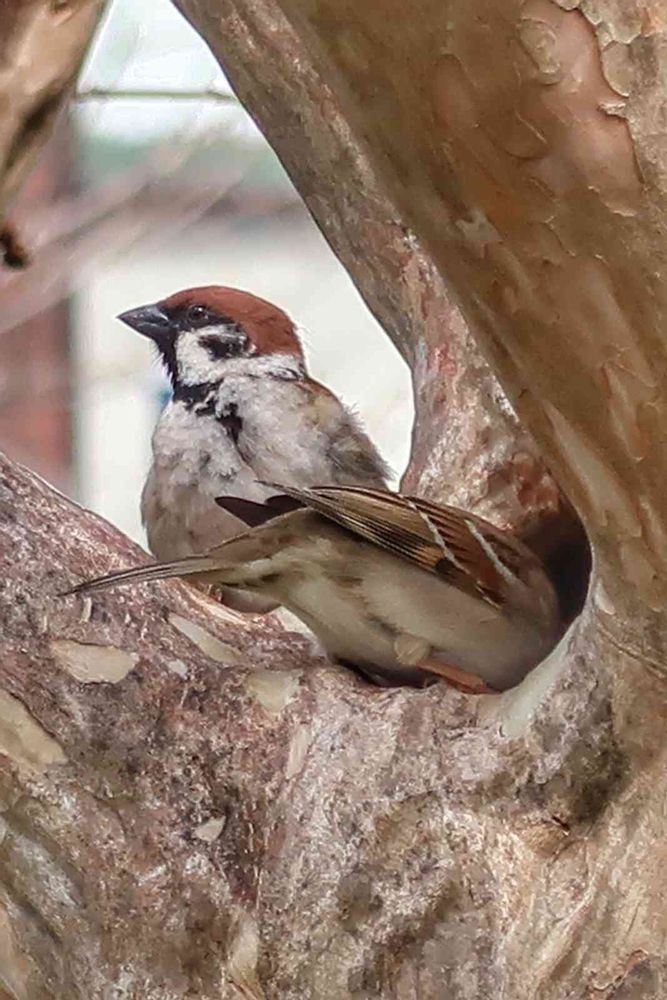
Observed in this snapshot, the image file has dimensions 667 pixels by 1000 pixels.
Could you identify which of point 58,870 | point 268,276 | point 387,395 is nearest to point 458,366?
point 58,870

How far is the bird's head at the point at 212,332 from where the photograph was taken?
8.37 feet

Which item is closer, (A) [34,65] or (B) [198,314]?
(A) [34,65]

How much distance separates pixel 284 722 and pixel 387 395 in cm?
361

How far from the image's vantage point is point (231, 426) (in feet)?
7.82

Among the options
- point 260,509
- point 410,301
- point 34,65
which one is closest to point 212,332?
point 410,301

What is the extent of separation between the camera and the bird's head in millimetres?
2551

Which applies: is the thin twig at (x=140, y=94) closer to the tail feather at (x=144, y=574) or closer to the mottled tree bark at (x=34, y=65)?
the mottled tree bark at (x=34, y=65)

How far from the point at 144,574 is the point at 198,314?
109 cm

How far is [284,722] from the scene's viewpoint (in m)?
1.67

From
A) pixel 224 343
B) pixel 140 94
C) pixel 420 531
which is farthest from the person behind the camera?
pixel 140 94

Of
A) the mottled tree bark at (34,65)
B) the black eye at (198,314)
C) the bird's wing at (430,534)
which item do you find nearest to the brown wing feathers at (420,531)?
the bird's wing at (430,534)

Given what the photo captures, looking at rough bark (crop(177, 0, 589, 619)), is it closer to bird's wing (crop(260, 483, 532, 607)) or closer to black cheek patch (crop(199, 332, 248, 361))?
bird's wing (crop(260, 483, 532, 607))

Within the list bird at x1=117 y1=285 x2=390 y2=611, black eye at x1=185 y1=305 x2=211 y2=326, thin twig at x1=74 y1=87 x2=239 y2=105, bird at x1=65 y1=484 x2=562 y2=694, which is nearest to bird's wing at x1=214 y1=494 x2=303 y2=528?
bird at x1=65 y1=484 x2=562 y2=694

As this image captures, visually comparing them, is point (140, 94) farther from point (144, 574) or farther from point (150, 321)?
point (144, 574)
